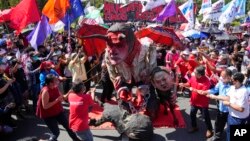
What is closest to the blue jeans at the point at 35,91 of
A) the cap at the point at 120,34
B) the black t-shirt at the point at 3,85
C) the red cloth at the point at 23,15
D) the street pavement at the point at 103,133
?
the street pavement at the point at 103,133

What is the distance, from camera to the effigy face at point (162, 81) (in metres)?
7.04

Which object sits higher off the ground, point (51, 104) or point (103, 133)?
point (51, 104)

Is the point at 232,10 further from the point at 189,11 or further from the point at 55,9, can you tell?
the point at 55,9

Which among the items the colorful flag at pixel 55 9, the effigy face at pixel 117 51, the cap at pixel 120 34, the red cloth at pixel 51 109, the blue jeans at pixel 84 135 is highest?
the colorful flag at pixel 55 9

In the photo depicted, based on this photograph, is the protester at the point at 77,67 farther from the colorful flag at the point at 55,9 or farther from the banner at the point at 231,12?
the banner at the point at 231,12

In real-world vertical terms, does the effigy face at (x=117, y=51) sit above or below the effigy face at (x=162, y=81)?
above

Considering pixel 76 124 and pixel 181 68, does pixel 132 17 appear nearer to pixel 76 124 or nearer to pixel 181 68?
pixel 181 68

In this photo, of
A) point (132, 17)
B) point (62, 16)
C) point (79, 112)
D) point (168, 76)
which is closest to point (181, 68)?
point (168, 76)

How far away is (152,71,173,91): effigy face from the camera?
7.04 meters

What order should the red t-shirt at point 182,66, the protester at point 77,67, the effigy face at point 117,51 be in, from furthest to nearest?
the red t-shirt at point 182,66, the protester at point 77,67, the effigy face at point 117,51

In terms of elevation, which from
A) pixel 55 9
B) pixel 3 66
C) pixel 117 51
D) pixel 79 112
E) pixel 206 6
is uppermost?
pixel 55 9

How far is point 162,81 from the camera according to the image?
7.10 m

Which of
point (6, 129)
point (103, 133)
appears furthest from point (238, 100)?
point (6, 129)

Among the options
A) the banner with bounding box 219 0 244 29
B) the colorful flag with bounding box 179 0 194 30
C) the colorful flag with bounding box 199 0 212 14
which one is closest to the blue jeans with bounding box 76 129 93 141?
the banner with bounding box 219 0 244 29
